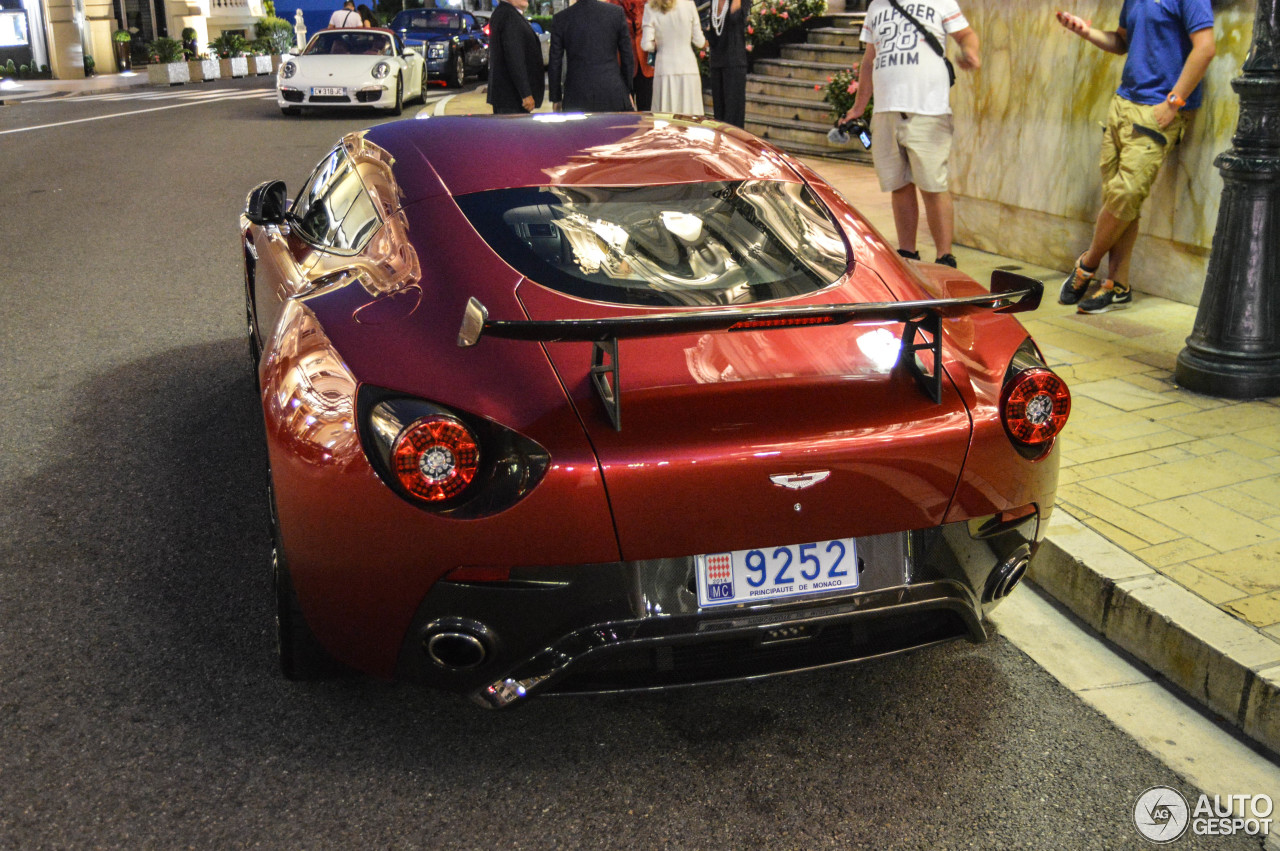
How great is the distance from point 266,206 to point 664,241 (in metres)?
1.89

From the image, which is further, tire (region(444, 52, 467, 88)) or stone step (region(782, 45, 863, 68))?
tire (region(444, 52, 467, 88))

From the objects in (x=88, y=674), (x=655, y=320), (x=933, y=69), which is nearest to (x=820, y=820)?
(x=655, y=320)

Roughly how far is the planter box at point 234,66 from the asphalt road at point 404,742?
34.4 metres

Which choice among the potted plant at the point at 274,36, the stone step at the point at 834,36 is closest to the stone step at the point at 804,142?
the stone step at the point at 834,36

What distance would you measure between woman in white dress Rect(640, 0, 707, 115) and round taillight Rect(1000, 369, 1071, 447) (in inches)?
321

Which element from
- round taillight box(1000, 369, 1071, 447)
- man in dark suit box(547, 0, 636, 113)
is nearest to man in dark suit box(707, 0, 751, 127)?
man in dark suit box(547, 0, 636, 113)

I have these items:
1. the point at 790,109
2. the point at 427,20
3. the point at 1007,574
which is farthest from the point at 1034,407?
the point at 427,20

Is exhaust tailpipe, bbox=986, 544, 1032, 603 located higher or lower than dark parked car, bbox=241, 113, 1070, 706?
lower

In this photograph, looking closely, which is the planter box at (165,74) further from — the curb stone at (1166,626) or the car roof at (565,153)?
the curb stone at (1166,626)

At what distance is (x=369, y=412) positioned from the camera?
8.50 ft

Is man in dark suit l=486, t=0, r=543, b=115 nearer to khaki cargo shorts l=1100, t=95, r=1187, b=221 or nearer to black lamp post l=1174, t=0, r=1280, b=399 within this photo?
khaki cargo shorts l=1100, t=95, r=1187, b=221

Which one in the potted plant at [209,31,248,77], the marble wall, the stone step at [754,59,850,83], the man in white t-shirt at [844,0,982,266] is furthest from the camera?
the potted plant at [209,31,248,77]

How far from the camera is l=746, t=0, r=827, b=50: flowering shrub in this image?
1584 centimetres

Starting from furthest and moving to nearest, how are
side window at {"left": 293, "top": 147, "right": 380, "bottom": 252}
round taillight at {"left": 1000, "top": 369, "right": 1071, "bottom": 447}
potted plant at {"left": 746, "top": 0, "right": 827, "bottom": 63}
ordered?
potted plant at {"left": 746, "top": 0, "right": 827, "bottom": 63} → side window at {"left": 293, "top": 147, "right": 380, "bottom": 252} → round taillight at {"left": 1000, "top": 369, "right": 1071, "bottom": 447}
